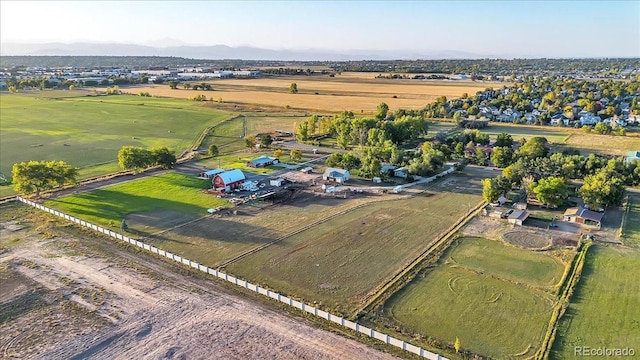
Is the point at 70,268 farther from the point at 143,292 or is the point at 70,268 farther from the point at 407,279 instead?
the point at 407,279

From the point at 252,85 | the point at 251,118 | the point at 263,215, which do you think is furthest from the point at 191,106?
the point at 263,215

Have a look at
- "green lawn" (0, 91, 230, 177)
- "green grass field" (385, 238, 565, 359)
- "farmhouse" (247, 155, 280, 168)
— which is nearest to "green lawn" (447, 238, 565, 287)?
"green grass field" (385, 238, 565, 359)

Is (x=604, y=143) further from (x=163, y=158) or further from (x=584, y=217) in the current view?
(x=163, y=158)

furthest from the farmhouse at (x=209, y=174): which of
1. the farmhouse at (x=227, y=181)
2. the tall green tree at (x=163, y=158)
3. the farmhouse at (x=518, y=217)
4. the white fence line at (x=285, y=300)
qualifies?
the farmhouse at (x=518, y=217)

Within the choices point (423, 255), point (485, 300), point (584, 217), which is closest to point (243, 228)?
point (423, 255)

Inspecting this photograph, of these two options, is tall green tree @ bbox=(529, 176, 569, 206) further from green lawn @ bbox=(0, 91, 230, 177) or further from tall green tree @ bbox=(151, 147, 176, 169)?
green lawn @ bbox=(0, 91, 230, 177)

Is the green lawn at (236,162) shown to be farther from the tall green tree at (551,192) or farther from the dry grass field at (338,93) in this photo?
the dry grass field at (338,93)
